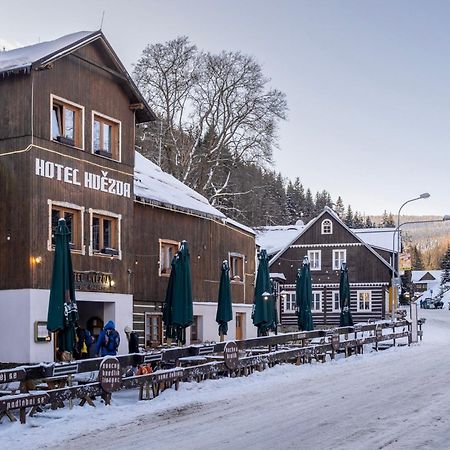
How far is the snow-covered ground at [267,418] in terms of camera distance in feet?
36.6

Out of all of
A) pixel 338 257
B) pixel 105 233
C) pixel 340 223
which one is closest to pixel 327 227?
pixel 340 223

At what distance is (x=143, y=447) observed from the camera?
35.4 feet

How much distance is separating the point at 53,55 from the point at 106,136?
3.46 metres

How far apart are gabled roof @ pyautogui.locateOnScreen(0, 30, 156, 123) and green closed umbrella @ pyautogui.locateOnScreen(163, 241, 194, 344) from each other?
5.29 meters

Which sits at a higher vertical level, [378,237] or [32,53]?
[32,53]

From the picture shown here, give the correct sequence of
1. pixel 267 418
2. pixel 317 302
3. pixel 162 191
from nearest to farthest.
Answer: pixel 267 418 < pixel 162 191 < pixel 317 302

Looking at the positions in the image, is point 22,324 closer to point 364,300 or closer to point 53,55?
point 53,55

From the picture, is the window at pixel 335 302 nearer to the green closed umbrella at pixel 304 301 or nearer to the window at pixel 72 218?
the green closed umbrella at pixel 304 301

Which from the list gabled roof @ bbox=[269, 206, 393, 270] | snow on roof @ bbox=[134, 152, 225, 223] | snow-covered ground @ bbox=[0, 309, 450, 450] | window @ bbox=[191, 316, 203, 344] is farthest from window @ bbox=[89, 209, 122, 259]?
gabled roof @ bbox=[269, 206, 393, 270]

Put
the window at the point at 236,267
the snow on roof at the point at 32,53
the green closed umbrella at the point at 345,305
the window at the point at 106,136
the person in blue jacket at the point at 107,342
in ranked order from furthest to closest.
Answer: the window at the point at 236,267
the green closed umbrella at the point at 345,305
the window at the point at 106,136
the snow on roof at the point at 32,53
the person in blue jacket at the point at 107,342

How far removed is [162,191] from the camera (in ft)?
90.4

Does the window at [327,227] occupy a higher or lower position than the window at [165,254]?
higher

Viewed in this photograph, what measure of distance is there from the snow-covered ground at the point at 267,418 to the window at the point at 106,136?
772 centimetres

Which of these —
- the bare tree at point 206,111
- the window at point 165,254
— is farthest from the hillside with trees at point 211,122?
the window at point 165,254
